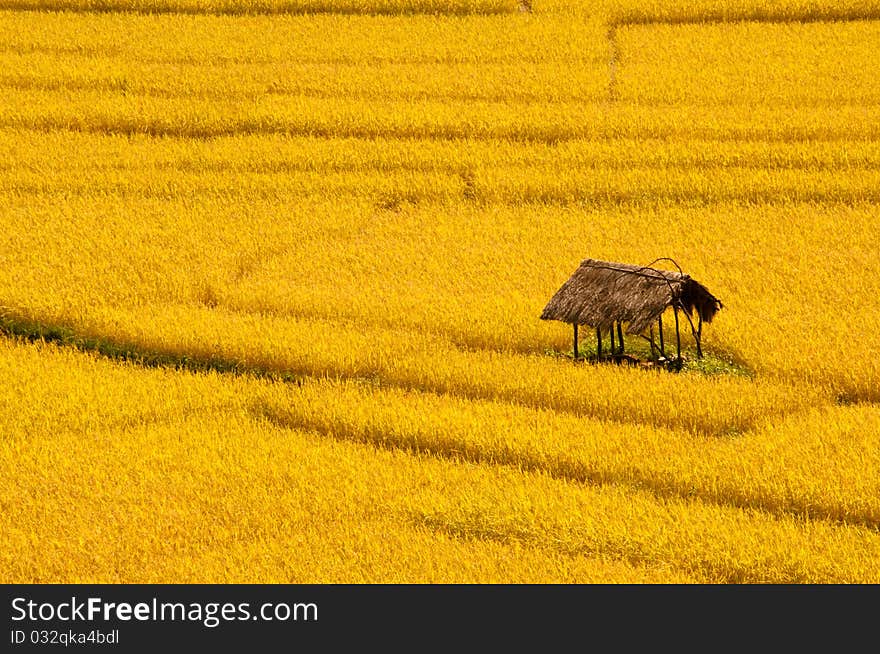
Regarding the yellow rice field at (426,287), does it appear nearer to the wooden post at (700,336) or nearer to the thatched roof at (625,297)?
the wooden post at (700,336)

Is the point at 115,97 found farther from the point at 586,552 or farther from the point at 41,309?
the point at 586,552

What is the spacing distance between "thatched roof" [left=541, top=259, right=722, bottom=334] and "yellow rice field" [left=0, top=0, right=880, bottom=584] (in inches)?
16.8

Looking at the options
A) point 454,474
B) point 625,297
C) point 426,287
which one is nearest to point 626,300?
point 625,297

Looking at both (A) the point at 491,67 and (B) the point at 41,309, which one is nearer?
(B) the point at 41,309

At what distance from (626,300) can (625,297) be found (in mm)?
33

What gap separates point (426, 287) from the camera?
12688 millimetres

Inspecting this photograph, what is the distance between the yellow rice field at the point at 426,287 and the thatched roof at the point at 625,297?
16.8 inches

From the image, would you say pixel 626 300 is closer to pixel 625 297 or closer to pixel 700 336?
pixel 625 297

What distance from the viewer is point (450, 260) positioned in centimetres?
1341

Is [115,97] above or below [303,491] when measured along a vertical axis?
above

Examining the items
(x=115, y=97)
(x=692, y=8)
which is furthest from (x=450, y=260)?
(x=692, y=8)

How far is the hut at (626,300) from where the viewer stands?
10344mm

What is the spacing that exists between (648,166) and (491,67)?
376 centimetres

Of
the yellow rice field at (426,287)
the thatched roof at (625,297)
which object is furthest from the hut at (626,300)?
the yellow rice field at (426,287)
